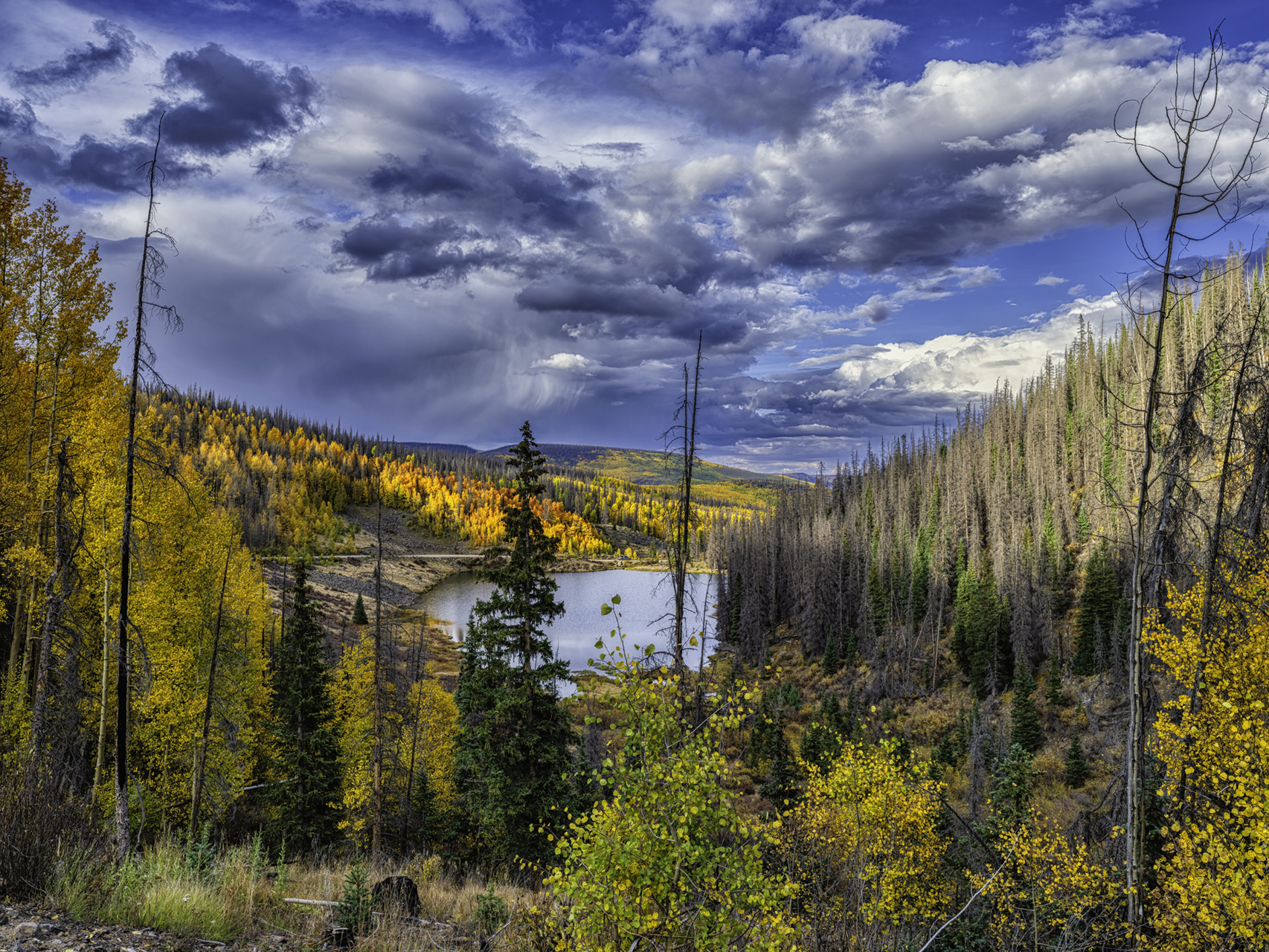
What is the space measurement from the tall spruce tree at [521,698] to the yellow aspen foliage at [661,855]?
38.1 feet

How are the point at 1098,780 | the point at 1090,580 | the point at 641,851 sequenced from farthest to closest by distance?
the point at 1090,580
the point at 1098,780
the point at 641,851

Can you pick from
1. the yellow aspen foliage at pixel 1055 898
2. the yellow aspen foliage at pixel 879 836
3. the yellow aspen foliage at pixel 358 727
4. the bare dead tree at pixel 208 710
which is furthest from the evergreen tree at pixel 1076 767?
the bare dead tree at pixel 208 710

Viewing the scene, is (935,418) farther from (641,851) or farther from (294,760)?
(641,851)

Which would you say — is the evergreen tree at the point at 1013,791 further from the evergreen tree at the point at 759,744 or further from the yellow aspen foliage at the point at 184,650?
the yellow aspen foliage at the point at 184,650

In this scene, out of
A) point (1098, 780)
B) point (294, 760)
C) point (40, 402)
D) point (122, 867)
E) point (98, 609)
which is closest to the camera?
point (122, 867)

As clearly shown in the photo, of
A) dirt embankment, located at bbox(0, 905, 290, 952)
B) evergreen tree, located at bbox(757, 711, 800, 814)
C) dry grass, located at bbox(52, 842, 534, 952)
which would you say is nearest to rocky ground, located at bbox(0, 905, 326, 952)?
dirt embankment, located at bbox(0, 905, 290, 952)

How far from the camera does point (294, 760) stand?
953 inches

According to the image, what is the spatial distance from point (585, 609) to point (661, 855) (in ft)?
324

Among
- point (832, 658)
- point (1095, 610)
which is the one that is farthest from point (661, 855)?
point (832, 658)

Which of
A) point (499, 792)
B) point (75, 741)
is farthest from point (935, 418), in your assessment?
point (75, 741)

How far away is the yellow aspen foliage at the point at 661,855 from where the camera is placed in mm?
6207

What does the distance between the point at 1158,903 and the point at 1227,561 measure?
718 centimetres

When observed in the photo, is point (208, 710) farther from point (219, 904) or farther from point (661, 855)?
point (661, 855)

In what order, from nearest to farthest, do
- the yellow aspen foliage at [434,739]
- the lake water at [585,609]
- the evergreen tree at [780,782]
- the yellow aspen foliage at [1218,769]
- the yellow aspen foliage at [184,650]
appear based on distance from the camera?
the yellow aspen foliage at [1218,769] < the yellow aspen foliage at [184,650] < the evergreen tree at [780,782] < the yellow aspen foliage at [434,739] < the lake water at [585,609]
